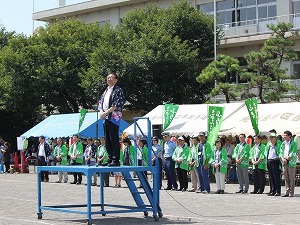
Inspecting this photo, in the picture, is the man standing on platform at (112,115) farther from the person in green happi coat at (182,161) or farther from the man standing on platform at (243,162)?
the person in green happi coat at (182,161)

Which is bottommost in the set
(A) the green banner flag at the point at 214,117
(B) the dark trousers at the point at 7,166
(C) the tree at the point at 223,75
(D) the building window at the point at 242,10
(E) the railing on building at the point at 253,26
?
(B) the dark trousers at the point at 7,166

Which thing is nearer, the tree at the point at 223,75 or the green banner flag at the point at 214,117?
the green banner flag at the point at 214,117

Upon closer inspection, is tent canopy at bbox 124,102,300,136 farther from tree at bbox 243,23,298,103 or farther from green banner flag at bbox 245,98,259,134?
tree at bbox 243,23,298,103

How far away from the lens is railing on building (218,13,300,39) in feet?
155

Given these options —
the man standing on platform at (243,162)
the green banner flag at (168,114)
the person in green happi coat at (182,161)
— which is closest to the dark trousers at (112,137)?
the man standing on platform at (243,162)

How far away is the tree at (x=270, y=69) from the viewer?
36156mm

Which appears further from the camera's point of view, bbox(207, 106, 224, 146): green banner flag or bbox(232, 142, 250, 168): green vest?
bbox(207, 106, 224, 146): green banner flag

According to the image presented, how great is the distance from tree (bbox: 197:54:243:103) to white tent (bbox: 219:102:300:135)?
6138 millimetres

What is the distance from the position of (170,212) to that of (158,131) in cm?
1655

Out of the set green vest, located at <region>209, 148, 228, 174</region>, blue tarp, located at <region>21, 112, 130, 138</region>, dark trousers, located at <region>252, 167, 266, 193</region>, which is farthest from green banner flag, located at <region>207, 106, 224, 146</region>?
blue tarp, located at <region>21, 112, 130, 138</region>

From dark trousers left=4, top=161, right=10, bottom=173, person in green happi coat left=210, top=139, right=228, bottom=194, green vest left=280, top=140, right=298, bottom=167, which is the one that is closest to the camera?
green vest left=280, top=140, right=298, bottom=167

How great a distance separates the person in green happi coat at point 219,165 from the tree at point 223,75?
11.5 meters

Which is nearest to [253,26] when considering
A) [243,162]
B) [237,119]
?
[237,119]

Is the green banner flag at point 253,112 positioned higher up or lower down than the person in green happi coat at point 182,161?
higher up
